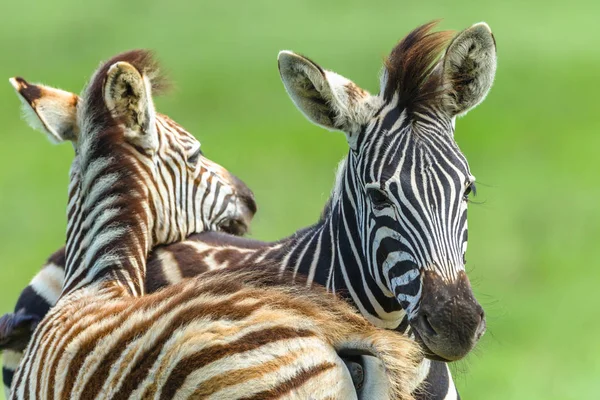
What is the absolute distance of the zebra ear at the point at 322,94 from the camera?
607 cm

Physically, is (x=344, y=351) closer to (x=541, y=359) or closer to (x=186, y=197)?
(x=186, y=197)

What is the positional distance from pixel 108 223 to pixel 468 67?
2.35m

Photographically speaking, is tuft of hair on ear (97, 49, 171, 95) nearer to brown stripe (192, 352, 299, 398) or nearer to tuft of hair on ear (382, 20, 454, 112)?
tuft of hair on ear (382, 20, 454, 112)

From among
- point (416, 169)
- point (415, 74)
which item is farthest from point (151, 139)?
point (416, 169)

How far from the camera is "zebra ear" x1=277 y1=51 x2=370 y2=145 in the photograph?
607 cm

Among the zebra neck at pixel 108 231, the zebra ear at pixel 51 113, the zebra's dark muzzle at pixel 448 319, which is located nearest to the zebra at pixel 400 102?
the zebra's dark muzzle at pixel 448 319

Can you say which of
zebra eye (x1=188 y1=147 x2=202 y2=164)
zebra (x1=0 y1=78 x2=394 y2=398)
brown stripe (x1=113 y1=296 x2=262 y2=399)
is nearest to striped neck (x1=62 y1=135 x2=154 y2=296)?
zebra (x1=0 y1=78 x2=394 y2=398)

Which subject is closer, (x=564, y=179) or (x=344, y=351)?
(x=344, y=351)

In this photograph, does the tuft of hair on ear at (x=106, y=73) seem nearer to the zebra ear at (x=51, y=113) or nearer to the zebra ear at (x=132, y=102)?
the zebra ear at (x=132, y=102)

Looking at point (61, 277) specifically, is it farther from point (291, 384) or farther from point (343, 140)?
point (343, 140)

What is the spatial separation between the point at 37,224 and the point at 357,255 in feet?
73.3

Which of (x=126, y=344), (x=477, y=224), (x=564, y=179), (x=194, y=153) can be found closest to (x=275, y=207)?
(x=477, y=224)

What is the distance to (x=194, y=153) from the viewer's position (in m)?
7.93

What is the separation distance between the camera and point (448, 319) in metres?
5.26
